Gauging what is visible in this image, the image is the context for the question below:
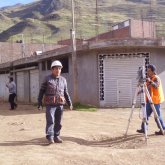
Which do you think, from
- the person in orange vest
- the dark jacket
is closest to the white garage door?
the person in orange vest

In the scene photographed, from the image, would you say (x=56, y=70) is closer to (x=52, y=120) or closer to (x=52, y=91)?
(x=52, y=91)

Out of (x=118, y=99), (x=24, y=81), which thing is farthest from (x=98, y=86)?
(x=24, y=81)

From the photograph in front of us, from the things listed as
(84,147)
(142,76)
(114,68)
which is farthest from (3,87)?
(84,147)

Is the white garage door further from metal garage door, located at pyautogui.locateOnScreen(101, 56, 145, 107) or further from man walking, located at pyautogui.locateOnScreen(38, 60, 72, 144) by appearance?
man walking, located at pyautogui.locateOnScreen(38, 60, 72, 144)

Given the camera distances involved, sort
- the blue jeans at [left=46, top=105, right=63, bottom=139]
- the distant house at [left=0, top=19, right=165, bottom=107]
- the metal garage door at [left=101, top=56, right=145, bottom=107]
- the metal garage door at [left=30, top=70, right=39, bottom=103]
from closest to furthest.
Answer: the blue jeans at [left=46, top=105, right=63, bottom=139]
the distant house at [left=0, top=19, right=165, bottom=107]
the metal garage door at [left=101, top=56, right=145, bottom=107]
the metal garage door at [left=30, top=70, right=39, bottom=103]

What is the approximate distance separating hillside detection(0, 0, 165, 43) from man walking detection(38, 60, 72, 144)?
8015 centimetres

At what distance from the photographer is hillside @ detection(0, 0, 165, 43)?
97731 mm

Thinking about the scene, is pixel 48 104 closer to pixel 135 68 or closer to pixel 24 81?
pixel 135 68

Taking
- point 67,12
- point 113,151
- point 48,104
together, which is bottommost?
point 113,151

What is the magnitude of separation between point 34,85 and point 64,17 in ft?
290

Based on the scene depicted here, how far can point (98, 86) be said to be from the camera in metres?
21.8

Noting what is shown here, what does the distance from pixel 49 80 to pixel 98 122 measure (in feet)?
17.5

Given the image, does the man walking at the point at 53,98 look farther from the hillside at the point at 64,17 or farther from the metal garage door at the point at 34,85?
the hillside at the point at 64,17

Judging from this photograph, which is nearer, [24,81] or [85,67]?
[85,67]
